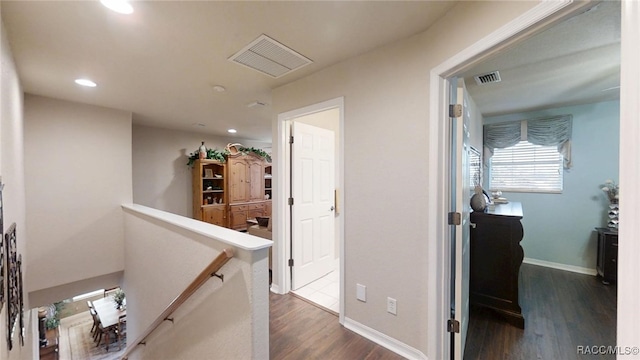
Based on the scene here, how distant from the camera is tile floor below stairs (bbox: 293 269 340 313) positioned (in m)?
2.62

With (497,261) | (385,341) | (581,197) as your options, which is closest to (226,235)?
(385,341)

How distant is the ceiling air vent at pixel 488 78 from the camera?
7.80ft

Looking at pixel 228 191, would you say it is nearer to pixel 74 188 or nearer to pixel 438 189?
pixel 74 188

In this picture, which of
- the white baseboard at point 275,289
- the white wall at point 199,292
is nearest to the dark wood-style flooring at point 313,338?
the white baseboard at point 275,289

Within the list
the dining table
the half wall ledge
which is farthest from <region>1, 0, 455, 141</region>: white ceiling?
the dining table

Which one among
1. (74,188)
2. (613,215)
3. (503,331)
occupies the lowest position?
(503,331)

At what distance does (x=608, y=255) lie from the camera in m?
3.03

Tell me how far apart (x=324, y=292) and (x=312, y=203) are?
1084mm

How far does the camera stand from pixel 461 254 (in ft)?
5.41

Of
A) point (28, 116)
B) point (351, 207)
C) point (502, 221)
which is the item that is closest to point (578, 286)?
point (502, 221)

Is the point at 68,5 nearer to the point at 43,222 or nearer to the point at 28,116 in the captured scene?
the point at 28,116

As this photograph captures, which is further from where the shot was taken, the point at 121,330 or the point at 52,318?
the point at 52,318

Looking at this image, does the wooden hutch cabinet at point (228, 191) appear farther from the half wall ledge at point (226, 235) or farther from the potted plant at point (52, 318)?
the potted plant at point (52, 318)

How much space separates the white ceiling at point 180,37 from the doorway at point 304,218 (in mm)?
666
